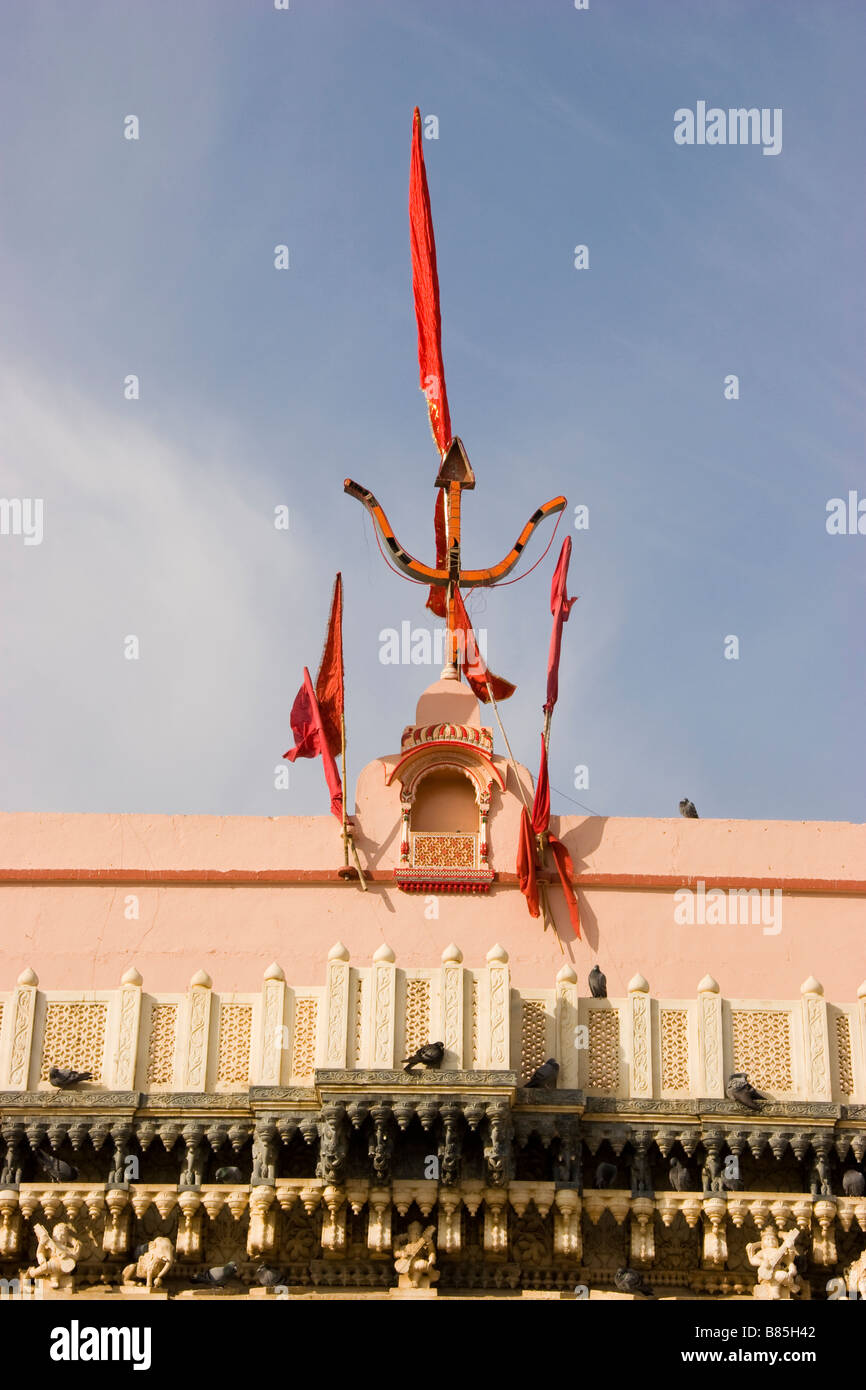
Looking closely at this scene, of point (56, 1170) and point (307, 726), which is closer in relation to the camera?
point (56, 1170)

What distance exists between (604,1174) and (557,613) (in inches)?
207

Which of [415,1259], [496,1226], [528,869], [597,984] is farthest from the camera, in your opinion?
[528,869]

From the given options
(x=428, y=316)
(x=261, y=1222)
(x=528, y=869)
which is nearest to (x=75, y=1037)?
(x=261, y=1222)

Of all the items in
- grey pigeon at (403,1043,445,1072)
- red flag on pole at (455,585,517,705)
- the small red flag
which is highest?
red flag on pole at (455,585,517,705)

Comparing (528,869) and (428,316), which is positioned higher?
(428,316)

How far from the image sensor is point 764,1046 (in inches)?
711

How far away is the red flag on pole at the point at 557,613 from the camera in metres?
20.3

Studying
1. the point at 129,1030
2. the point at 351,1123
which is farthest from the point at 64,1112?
the point at 351,1123

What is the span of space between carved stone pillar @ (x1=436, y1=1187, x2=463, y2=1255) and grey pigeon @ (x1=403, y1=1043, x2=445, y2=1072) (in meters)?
0.94

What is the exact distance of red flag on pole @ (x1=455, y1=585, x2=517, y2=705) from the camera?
68.4 feet

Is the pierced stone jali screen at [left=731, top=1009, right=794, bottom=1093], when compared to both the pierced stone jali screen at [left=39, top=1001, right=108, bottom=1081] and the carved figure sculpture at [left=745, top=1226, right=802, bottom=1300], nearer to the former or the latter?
the carved figure sculpture at [left=745, top=1226, right=802, bottom=1300]

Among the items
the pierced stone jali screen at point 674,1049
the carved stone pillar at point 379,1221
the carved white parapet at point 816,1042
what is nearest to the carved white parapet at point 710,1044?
the pierced stone jali screen at point 674,1049

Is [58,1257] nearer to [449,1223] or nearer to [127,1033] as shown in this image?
[127,1033]

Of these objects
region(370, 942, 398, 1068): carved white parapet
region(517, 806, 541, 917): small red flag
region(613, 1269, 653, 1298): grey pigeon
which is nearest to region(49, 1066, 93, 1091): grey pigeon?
region(370, 942, 398, 1068): carved white parapet
